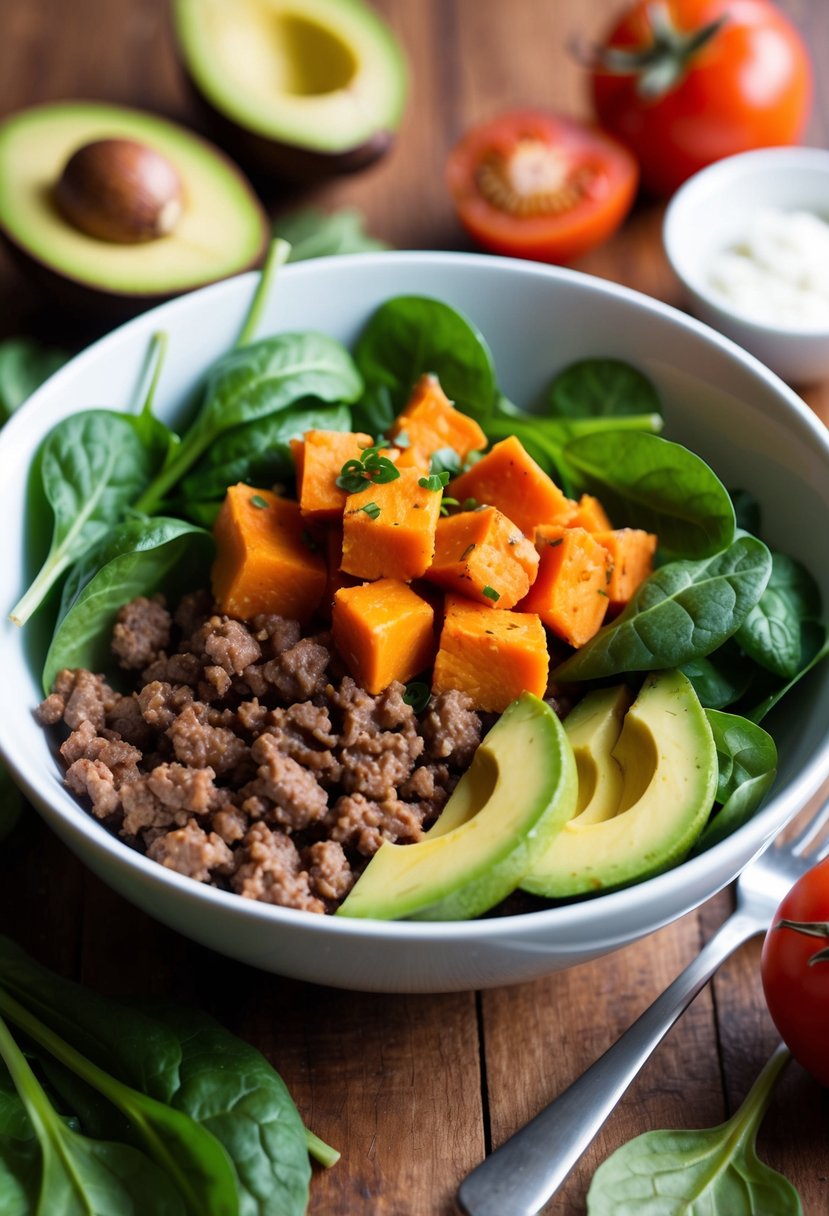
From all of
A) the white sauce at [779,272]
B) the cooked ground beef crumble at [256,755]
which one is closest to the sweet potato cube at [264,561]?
the cooked ground beef crumble at [256,755]

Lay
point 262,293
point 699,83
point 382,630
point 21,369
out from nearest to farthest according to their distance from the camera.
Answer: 1. point 382,630
2. point 262,293
3. point 21,369
4. point 699,83

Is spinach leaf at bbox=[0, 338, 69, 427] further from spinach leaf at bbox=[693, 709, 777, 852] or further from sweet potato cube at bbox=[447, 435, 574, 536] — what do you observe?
spinach leaf at bbox=[693, 709, 777, 852]

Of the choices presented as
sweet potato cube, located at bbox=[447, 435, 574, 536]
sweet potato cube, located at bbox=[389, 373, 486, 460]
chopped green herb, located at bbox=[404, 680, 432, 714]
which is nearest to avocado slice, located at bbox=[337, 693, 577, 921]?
chopped green herb, located at bbox=[404, 680, 432, 714]

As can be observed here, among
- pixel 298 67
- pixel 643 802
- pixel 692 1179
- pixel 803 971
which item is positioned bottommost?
pixel 692 1179

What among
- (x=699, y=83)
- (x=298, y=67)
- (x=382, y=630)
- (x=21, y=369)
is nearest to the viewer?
(x=382, y=630)

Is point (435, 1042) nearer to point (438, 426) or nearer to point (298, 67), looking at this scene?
point (438, 426)

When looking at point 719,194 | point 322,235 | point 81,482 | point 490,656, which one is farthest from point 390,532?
point 719,194

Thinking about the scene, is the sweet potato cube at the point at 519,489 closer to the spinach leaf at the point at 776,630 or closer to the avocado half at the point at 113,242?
the spinach leaf at the point at 776,630
